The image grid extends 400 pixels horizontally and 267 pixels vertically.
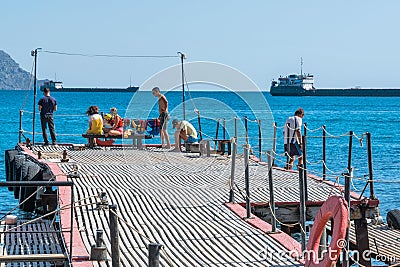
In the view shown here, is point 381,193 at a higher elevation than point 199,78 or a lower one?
lower

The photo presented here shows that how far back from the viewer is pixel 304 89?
178750 mm

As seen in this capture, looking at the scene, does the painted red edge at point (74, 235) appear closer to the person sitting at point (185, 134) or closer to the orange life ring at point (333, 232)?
the orange life ring at point (333, 232)

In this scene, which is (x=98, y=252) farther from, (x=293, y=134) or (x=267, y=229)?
(x=293, y=134)

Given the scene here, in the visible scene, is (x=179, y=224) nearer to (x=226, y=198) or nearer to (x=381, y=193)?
(x=226, y=198)

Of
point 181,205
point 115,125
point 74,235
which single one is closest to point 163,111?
point 115,125

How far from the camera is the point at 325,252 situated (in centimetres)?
959

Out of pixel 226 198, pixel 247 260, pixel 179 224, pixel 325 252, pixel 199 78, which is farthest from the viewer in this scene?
pixel 199 78

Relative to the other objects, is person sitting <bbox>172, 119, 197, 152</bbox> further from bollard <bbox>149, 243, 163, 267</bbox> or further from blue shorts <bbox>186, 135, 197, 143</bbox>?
bollard <bbox>149, 243, 163, 267</bbox>

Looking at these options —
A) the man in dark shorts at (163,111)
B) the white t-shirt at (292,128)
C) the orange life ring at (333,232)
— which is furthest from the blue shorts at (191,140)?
the orange life ring at (333,232)

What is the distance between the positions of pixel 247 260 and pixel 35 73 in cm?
1812

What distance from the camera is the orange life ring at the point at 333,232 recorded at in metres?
9.23

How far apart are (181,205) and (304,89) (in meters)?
167

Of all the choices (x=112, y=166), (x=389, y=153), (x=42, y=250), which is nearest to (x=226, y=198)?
(x=42, y=250)

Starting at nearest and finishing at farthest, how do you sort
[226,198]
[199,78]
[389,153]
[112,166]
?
[226,198] < [199,78] < [112,166] < [389,153]
